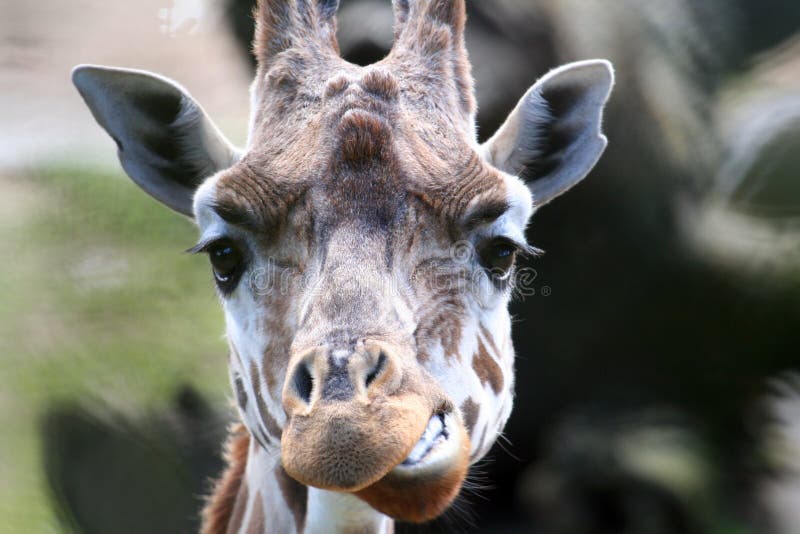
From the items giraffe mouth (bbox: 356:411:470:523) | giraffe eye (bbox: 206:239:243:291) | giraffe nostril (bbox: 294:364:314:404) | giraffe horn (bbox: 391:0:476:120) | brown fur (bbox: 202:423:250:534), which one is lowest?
brown fur (bbox: 202:423:250:534)

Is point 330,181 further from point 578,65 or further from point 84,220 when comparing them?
point 84,220

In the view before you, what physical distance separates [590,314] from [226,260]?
5382 millimetres

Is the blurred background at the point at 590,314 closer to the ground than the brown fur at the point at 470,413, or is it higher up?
closer to the ground

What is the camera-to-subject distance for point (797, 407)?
8.14m

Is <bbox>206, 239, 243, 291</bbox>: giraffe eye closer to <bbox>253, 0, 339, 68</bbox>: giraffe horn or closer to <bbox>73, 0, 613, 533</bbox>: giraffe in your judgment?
<bbox>73, 0, 613, 533</bbox>: giraffe

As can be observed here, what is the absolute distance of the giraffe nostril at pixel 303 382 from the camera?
249 centimetres

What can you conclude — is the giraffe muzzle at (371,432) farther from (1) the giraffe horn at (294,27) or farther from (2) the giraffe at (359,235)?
(1) the giraffe horn at (294,27)

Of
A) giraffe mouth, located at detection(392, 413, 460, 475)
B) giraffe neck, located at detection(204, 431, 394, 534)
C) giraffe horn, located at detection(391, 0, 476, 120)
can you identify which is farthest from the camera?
giraffe horn, located at detection(391, 0, 476, 120)

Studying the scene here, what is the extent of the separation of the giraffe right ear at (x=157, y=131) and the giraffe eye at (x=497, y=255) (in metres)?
1.11

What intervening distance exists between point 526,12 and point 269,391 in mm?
4918

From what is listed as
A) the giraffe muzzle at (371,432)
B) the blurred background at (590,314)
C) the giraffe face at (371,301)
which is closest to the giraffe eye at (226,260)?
the giraffe face at (371,301)

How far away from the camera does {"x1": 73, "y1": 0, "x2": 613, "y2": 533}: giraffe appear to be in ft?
8.14

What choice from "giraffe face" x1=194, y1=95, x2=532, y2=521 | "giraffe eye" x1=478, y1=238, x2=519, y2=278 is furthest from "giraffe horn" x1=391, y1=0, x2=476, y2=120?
"giraffe eye" x1=478, y1=238, x2=519, y2=278

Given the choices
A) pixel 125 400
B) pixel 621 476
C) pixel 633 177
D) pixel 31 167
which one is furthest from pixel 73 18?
pixel 621 476
